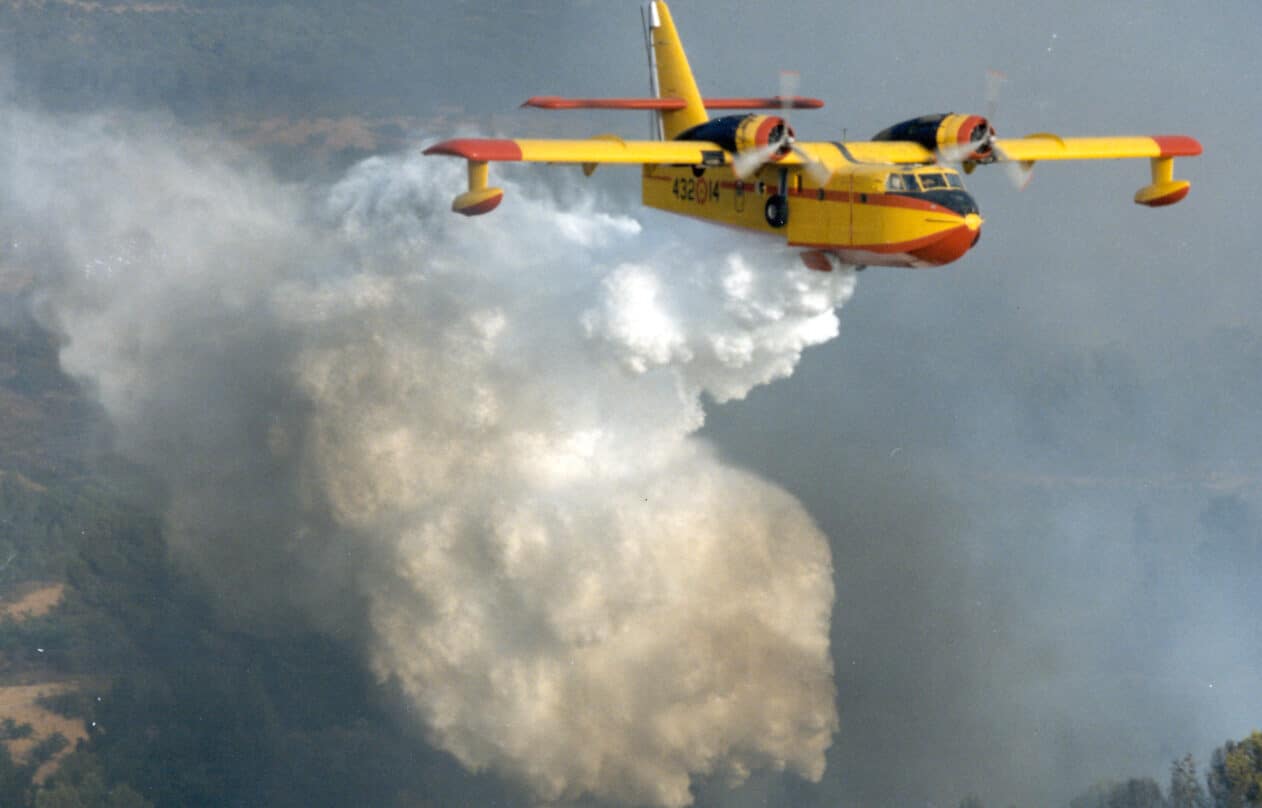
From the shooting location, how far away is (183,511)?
4884 cm

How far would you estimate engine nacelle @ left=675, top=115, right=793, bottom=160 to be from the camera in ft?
102

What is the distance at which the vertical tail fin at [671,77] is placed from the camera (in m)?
37.1

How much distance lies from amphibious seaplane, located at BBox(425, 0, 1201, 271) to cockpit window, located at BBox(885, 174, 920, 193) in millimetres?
18

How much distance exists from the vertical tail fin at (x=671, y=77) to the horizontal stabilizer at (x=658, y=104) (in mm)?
278

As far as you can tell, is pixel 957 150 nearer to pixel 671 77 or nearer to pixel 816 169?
pixel 816 169

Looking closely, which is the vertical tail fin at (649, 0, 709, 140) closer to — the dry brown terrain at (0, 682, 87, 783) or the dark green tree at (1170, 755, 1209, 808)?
the dark green tree at (1170, 755, 1209, 808)

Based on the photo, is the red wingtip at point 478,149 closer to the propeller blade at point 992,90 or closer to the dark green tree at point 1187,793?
the propeller blade at point 992,90

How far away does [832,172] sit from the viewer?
100 ft

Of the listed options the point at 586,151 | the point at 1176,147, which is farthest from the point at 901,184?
the point at 1176,147

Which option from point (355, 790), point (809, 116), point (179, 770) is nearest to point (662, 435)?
point (355, 790)

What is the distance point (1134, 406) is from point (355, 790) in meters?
60.4

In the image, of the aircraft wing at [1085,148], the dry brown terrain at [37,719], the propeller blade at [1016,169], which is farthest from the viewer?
the dry brown terrain at [37,719]

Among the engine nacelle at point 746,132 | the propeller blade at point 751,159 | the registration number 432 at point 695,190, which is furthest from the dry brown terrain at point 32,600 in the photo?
the propeller blade at point 751,159

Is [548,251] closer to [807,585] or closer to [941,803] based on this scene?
[807,585]
